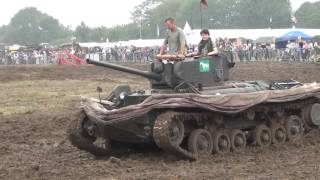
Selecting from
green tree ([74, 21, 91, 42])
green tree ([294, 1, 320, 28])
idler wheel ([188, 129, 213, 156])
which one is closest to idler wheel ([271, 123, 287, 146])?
idler wheel ([188, 129, 213, 156])

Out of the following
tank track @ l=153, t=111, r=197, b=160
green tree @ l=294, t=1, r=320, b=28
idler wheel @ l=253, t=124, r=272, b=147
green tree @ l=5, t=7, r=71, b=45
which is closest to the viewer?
tank track @ l=153, t=111, r=197, b=160

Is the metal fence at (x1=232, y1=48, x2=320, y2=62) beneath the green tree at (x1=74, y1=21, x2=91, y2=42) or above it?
beneath

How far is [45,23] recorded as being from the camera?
14538cm

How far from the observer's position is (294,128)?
44.8 feet

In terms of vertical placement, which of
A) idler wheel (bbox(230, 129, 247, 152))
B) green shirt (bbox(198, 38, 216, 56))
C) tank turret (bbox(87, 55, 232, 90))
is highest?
green shirt (bbox(198, 38, 216, 56))

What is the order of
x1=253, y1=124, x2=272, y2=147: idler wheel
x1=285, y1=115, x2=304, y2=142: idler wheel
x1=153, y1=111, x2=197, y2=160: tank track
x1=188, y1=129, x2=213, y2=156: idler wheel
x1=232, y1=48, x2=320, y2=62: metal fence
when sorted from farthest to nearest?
x1=232, y1=48, x2=320, y2=62: metal fence < x1=285, y1=115, x2=304, y2=142: idler wheel < x1=253, y1=124, x2=272, y2=147: idler wheel < x1=188, y1=129, x2=213, y2=156: idler wheel < x1=153, y1=111, x2=197, y2=160: tank track

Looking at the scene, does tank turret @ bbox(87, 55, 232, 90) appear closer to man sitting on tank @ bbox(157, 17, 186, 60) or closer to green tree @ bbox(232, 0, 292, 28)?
man sitting on tank @ bbox(157, 17, 186, 60)

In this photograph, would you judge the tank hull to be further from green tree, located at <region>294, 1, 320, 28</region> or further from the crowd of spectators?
green tree, located at <region>294, 1, 320, 28</region>

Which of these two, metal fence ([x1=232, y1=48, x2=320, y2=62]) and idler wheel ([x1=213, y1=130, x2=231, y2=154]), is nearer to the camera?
idler wheel ([x1=213, y1=130, x2=231, y2=154])

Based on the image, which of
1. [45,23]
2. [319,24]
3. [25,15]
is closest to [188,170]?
[319,24]

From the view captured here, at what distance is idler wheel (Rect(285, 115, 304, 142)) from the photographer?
1347 centimetres

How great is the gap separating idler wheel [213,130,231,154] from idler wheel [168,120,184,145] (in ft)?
2.97

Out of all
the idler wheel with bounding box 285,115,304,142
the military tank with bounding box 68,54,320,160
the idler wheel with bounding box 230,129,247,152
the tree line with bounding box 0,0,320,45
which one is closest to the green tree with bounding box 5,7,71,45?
the tree line with bounding box 0,0,320,45

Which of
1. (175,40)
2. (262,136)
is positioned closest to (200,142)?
(262,136)
